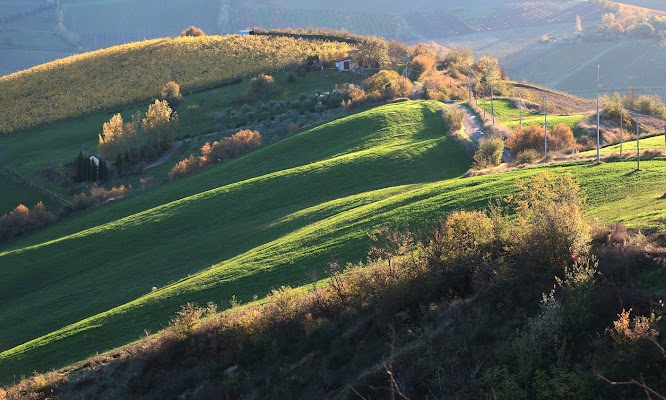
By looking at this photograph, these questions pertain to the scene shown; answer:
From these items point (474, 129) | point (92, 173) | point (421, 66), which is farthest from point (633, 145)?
point (421, 66)

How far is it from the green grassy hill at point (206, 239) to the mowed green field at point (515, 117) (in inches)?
301

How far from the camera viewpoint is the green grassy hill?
34250 mm

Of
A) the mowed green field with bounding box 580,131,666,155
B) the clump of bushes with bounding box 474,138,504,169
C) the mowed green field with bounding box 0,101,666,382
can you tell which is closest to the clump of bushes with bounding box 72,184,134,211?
the mowed green field with bounding box 0,101,666,382

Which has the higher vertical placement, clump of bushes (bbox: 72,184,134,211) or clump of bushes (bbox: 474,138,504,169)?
clump of bushes (bbox: 474,138,504,169)

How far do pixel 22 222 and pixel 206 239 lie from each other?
25162 millimetres

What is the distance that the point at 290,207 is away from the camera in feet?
157

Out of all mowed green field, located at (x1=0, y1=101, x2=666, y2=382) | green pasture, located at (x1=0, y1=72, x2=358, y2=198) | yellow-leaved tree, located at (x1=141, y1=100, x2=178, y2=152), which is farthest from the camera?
yellow-leaved tree, located at (x1=141, y1=100, x2=178, y2=152)

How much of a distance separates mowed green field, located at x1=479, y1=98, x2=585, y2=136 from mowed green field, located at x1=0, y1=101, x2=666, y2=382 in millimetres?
7889

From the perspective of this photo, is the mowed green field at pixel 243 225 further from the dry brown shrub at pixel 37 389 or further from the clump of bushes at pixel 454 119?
the dry brown shrub at pixel 37 389

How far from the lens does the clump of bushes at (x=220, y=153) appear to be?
6662 cm

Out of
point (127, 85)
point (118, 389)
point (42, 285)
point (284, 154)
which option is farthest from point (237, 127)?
point (118, 389)

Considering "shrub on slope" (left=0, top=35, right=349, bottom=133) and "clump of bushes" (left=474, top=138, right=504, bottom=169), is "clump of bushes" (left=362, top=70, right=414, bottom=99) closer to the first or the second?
"shrub on slope" (left=0, top=35, right=349, bottom=133)

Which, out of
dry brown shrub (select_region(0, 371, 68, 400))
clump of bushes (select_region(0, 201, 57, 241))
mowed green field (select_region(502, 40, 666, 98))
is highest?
dry brown shrub (select_region(0, 371, 68, 400))

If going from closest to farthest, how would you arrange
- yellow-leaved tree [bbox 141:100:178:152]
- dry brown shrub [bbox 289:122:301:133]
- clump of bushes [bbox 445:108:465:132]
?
clump of bushes [bbox 445:108:465:132] → dry brown shrub [bbox 289:122:301:133] → yellow-leaved tree [bbox 141:100:178:152]
